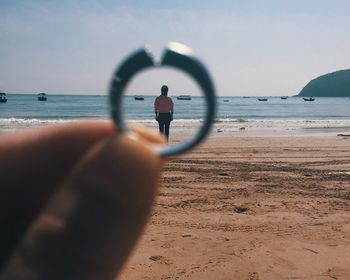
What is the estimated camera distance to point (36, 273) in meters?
1.82

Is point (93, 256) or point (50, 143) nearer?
point (93, 256)

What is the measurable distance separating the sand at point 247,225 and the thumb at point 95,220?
2.98 meters

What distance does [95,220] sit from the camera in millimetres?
1881

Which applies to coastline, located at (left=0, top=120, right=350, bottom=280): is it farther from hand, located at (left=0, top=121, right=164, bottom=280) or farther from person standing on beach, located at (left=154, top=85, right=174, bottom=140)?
hand, located at (left=0, top=121, right=164, bottom=280)

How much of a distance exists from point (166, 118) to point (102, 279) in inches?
435

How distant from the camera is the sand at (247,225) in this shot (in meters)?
4.88

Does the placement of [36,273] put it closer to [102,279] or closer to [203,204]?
[102,279]

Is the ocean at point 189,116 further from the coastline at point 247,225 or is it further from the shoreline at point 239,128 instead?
the coastline at point 247,225

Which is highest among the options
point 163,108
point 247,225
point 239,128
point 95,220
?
point 163,108

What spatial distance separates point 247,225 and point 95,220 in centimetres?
474

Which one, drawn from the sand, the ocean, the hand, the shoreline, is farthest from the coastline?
the shoreline

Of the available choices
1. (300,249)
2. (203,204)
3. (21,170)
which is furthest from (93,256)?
(203,204)

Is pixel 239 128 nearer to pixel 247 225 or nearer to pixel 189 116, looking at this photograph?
pixel 189 116

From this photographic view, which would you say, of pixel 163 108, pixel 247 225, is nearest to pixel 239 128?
pixel 163 108
